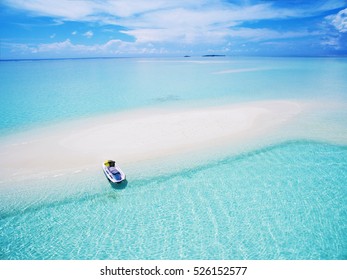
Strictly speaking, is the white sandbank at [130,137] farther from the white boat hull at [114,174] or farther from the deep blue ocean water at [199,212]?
the deep blue ocean water at [199,212]

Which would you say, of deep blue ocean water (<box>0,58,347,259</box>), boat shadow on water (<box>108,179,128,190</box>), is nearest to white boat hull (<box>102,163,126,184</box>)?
boat shadow on water (<box>108,179,128,190</box>)

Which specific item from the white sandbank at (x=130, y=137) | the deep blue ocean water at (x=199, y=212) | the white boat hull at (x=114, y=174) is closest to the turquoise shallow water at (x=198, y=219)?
the deep blue ocean water at (x=199, y=212)

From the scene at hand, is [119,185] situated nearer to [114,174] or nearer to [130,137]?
[114,174]

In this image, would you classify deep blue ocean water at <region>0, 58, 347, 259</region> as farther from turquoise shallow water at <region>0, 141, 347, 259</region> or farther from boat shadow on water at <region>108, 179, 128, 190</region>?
boat shadow on water at <region>108, 179, 128, 190</region>
